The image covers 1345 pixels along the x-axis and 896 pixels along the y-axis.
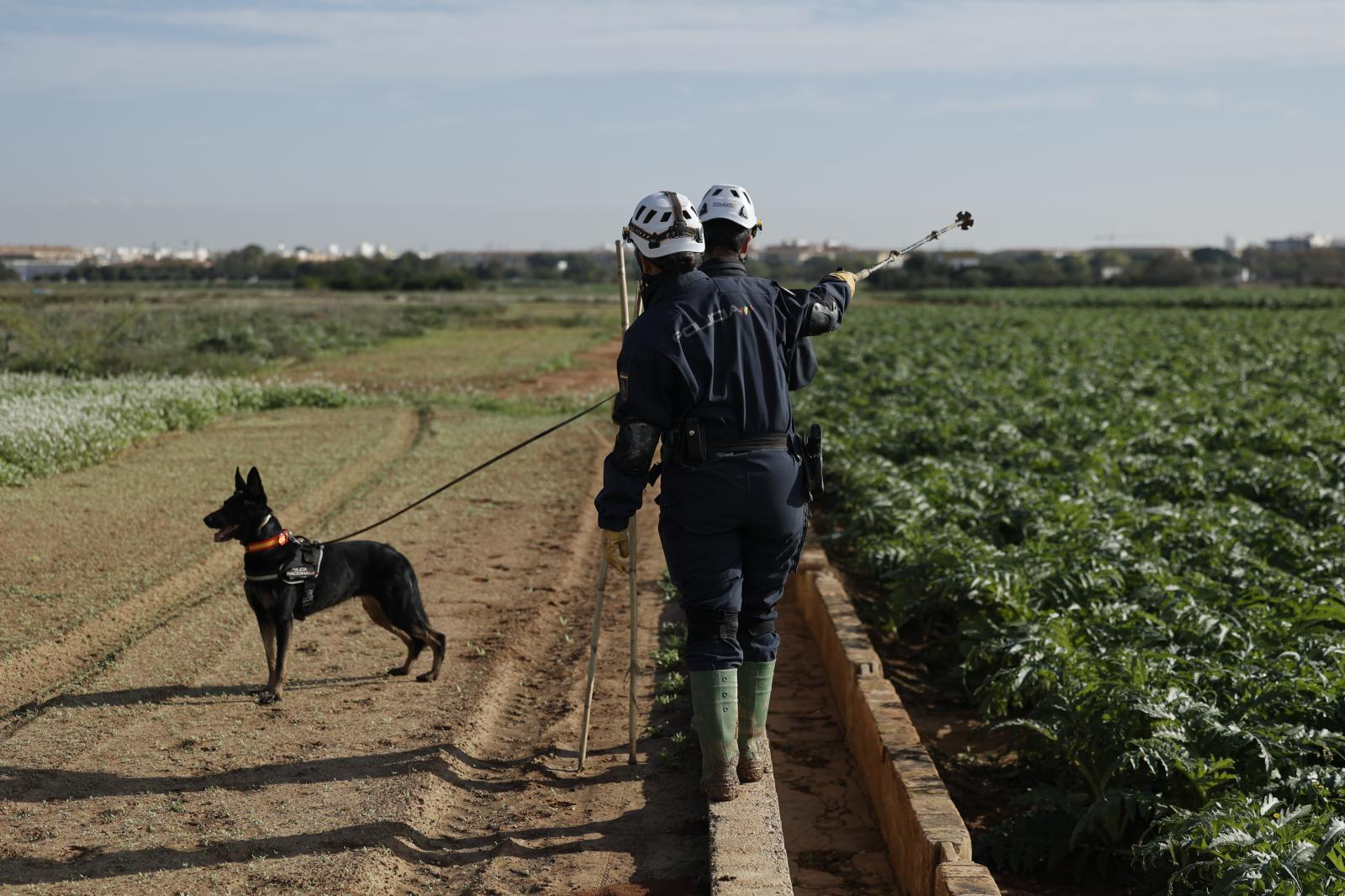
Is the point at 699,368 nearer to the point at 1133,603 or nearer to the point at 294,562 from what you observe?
the point at 294,562

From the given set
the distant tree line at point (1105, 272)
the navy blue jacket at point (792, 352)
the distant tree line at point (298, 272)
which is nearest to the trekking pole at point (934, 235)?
the navy blue jacket at point (792, 352)

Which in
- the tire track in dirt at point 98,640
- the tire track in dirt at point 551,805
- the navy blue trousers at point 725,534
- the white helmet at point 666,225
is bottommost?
the tire track in dirt at point 551,805

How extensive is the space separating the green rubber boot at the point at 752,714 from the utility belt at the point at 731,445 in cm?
79

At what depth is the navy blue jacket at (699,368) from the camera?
493cm

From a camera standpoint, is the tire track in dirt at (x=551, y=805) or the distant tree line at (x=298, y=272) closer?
the tire track in dirt at (x=551, y=805)

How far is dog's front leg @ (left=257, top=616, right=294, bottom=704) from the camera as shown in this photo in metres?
6.51

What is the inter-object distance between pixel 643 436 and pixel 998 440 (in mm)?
9409

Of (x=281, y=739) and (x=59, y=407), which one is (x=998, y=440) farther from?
(x=59, y=407)

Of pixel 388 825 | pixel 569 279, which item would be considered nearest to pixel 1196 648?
pixel 388 825

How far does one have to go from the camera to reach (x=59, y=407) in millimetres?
16703

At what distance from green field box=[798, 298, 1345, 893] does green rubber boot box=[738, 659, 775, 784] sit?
103 centimetres

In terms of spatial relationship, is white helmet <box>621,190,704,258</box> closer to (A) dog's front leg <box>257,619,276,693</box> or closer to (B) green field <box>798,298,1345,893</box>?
(B) green field <box>798,298,1345,893</box>

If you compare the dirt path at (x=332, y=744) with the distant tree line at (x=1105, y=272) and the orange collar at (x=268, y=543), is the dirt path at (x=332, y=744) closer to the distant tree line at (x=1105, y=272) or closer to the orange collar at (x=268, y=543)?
the orange collar at (x=268, y=543)

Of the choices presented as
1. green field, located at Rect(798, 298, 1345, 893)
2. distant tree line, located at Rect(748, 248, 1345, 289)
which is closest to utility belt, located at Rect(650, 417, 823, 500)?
green field, located at Rect(798, 298, 1345, 893)
